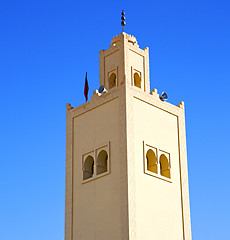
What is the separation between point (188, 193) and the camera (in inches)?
1021

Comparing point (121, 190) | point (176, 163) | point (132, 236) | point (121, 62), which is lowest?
point (132, 236)

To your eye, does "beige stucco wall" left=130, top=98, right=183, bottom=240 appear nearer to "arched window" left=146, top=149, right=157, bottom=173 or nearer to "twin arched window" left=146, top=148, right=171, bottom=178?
"twin arched window" left=146, top=148, right=171, bottom=178

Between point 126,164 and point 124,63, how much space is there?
17.9 feet

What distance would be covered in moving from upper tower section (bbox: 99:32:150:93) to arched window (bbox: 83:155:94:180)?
12.0 ft

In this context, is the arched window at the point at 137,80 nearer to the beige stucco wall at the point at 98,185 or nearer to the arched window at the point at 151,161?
the beige stucco wall at the point at 98,185

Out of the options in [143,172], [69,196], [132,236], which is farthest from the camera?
[69,196]

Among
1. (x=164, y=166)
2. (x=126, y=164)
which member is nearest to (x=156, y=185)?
(x=164, y=166)

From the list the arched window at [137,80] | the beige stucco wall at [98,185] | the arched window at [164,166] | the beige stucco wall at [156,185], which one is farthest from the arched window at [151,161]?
the arched window at [137,80]

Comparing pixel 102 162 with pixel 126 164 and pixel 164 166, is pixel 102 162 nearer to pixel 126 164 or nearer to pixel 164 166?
pixel 126 164

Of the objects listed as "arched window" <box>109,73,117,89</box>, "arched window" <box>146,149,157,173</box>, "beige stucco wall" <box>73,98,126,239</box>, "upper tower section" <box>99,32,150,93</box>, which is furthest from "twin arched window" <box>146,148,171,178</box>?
"arched window" <box>109,73,117,89</box>

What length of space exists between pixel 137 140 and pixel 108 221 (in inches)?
134

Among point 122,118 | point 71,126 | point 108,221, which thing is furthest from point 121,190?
point 71,126

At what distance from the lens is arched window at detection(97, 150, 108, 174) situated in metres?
25.0

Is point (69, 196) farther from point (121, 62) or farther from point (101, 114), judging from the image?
point (121, 62)
